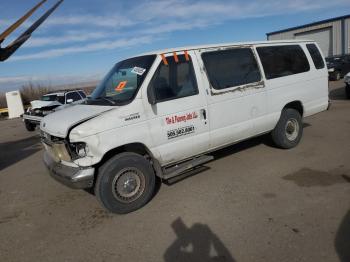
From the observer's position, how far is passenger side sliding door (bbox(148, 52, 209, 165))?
15.9ft

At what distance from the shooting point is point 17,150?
33.8ft

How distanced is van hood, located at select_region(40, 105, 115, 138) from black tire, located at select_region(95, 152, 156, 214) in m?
0.66

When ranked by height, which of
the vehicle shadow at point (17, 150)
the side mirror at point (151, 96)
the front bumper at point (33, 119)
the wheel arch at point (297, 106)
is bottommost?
the vehicle shadow at point (17, 150)

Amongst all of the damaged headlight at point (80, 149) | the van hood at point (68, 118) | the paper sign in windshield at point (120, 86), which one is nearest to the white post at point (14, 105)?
the van hood at point (68, 118)

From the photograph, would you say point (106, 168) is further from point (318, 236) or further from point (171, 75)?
point (318, 236)

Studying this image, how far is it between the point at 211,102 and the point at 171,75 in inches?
31.9

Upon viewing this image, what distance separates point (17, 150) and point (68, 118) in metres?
6.58

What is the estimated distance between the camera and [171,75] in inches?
196

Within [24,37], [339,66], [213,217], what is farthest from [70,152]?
[339,66]

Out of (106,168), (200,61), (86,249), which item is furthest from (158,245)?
(200,61)

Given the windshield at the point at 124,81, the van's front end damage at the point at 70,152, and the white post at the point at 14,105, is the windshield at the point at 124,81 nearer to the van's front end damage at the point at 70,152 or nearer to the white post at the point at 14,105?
the van's front end damage at the point at 70,152

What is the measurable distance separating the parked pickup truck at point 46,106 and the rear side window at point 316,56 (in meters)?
8.69

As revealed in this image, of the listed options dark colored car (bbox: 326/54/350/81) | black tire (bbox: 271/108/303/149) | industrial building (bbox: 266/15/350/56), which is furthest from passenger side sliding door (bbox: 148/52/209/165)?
industrial building (bbox: 266/15/350/56)

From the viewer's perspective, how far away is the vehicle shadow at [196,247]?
11.4 ft
